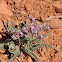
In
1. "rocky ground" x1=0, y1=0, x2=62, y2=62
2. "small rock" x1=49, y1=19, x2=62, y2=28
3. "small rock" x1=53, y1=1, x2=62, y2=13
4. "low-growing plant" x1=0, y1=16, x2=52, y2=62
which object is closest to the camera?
"low-growing plant" x1=0, y1=16, x2=52, y2=62

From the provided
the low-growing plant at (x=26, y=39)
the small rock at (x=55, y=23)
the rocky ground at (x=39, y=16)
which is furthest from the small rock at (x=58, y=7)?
the low-growing plant at (x=26, y=39)

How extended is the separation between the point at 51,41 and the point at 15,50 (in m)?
1.22

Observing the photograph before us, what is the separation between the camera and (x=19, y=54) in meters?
2.78

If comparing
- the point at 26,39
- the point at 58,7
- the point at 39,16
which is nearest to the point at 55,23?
the point at 39,16

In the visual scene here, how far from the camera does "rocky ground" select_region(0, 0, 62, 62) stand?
3080 mm

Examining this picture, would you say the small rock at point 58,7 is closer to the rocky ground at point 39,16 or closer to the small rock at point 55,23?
the rocky ground at point 39,16

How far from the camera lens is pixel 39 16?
14.0 ft

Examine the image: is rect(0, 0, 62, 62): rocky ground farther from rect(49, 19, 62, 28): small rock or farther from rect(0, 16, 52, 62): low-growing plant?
rect(0, 16, 52, 62): low-growing plant

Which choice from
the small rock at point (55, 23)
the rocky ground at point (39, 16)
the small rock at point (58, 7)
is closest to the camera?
the rocky ground at point (39, 16)

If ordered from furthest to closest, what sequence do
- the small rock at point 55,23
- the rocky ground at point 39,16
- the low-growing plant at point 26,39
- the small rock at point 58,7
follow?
1. the small rock at point 58,7
2. the small rock at point 55,23
3. the rocky ground at point 39,16
4. the low-growing plant at point 26,39

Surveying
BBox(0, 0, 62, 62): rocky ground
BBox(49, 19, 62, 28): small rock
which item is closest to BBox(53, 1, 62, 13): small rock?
BBox(0, 0, 62, 62): rocky ground

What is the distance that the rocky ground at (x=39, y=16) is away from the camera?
3.08 metres

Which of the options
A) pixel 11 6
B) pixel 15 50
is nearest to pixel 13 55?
pixel 15 50

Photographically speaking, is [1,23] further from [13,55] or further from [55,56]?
[55,56]
